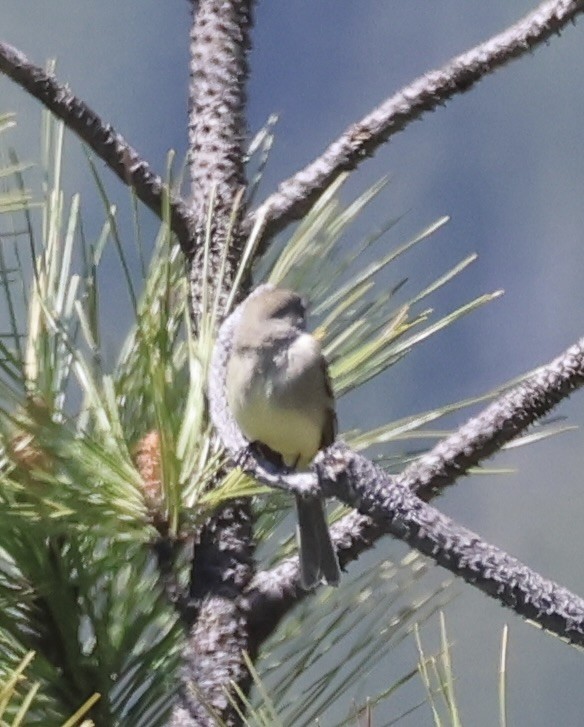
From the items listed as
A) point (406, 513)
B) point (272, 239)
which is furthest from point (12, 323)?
point (406, 513)

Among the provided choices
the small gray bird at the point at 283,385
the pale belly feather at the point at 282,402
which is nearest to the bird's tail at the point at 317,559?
the small gray bird at the point at 283,385

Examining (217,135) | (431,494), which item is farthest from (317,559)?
(217,135)

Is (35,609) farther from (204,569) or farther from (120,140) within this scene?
(120,140)

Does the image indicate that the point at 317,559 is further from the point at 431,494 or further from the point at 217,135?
the point at 217,135

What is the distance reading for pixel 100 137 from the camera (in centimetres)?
82

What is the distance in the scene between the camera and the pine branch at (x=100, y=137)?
0.80 m

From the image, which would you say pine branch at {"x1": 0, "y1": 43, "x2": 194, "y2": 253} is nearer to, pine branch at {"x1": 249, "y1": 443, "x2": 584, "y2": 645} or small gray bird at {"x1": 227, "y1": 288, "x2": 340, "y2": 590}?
small gray bird at {"x1": 227, "y1": 288, "x2": 340, "y2": 590}

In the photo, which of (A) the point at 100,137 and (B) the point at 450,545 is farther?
(A) the point at 100,137

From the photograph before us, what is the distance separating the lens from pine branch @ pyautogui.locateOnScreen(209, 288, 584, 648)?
0.48 metres

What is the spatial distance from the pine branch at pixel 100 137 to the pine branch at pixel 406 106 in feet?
0.16

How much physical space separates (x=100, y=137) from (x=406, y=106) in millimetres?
180

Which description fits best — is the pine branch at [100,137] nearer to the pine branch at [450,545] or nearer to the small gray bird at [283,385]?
the small gray bird at [283,385]

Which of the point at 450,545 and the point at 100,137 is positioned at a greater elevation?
the point at 100,137

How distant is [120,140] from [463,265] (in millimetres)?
215
